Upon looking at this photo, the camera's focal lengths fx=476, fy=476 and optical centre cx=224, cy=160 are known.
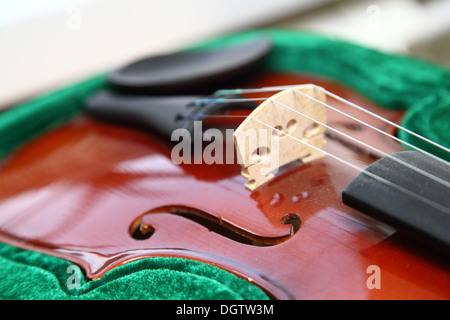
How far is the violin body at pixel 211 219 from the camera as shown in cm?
63

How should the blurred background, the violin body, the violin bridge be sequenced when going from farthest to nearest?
the blurred background, the violin bridge, the violin body

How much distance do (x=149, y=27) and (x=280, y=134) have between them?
1264mm

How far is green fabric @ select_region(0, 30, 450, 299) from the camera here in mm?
685

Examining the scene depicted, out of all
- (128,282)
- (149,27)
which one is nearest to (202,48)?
(149,27)

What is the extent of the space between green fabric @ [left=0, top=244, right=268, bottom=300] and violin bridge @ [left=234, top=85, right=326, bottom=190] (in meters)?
0.18

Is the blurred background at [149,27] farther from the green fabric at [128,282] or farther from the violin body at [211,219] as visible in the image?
the green fabric at [128,282]

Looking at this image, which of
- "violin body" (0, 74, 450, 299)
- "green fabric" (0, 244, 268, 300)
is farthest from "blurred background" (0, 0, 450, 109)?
"green fabric" (0, 244, 268, 300)

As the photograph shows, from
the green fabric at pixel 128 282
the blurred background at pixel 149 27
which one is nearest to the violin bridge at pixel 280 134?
the green fabric at pixel 128 282

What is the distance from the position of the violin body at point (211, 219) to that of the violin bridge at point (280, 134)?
2cm

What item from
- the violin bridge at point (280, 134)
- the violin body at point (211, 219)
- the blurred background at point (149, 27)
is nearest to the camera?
the violin body at point (211, 219)

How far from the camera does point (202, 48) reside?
1425 millimetres

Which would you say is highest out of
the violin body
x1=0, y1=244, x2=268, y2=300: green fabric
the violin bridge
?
the violin bridge

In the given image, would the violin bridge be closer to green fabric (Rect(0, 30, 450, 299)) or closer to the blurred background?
green fabric (Rect(0, 30, 450, 299))

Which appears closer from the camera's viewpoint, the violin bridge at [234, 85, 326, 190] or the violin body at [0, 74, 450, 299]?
the violin body at [0, 74, 450, 299]
